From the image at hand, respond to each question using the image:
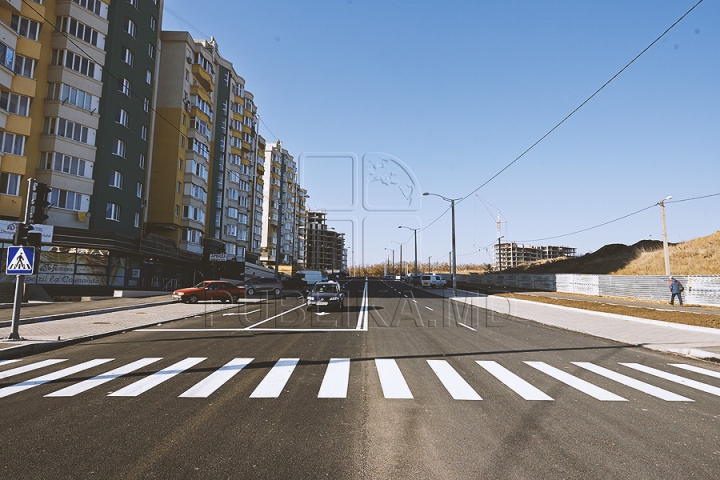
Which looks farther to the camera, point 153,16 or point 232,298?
point 153,16

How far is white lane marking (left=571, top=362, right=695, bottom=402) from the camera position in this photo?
695cm

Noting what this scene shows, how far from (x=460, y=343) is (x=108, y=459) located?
377 inches

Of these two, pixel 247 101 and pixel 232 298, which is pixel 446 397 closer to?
pixel 232 298

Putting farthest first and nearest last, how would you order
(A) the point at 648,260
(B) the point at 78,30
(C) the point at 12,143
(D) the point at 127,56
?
(A) the point at 648,260, (D) the point at 127,56, (B) the point at 78,30, (C) the point at 12,143

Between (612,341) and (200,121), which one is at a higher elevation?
(200,121)

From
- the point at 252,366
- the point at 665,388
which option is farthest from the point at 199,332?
the point at 665,388

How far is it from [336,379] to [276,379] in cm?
106

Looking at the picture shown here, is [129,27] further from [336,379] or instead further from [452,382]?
[452,382]

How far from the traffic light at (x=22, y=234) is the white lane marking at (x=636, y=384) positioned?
1394 cm

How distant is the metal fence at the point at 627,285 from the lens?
27.4 m

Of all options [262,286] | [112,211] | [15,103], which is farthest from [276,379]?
[15,103]

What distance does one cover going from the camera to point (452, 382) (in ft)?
25.2

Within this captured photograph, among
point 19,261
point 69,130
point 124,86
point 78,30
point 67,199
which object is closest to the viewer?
point 19,261

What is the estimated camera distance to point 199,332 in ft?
47.5
